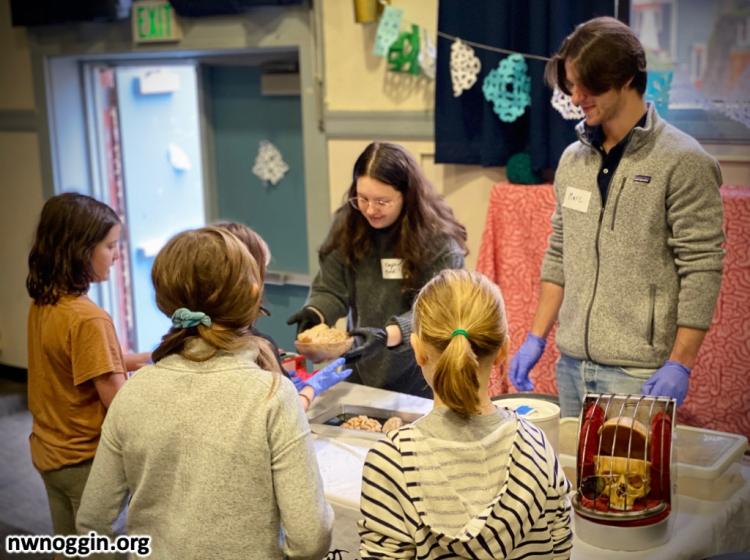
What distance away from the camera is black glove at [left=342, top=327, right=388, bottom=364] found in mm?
2182

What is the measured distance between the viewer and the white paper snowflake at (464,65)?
302 centimetres

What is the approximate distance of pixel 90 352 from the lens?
198 cm

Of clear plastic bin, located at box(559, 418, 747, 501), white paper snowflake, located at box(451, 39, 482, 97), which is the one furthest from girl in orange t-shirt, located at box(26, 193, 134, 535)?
white paper snowflake, located at box(451, 39, 482, 97)

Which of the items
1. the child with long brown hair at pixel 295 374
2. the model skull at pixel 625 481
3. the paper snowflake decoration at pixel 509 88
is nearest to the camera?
the model skull at pixel 625 481

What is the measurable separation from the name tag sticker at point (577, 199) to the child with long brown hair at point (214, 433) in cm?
92

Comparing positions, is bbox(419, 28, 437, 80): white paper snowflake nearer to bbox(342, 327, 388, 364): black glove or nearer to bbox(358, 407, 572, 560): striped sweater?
bbox(342, 327, 388, 364): black glove

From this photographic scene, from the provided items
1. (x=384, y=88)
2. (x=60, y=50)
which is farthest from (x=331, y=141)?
(x=60, y=50)

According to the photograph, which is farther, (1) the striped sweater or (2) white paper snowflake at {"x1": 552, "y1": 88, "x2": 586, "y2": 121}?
(2) white paper snowflake at {"x1": 552, "y1": 88, "x2": 586, "y2": 121}

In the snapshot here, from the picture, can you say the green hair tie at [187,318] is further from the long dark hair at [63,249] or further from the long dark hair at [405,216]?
the long dark hair at [405,216]

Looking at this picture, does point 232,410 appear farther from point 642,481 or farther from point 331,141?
point 331,141

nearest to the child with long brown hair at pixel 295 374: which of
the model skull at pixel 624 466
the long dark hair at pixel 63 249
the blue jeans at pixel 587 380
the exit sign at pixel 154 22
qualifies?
the long dark hair at pixel 63 249

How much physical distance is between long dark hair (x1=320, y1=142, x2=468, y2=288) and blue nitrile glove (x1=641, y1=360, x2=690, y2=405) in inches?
27.1

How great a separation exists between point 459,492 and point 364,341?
962 millimetres

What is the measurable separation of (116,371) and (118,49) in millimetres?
2564
